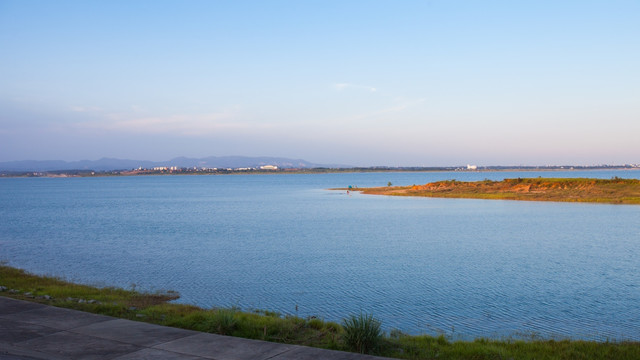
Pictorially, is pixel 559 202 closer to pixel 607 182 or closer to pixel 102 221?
pixel 607 182

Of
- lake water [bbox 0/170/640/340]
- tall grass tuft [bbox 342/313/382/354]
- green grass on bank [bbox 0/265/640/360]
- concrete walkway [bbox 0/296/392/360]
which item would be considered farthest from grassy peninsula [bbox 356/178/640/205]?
concrete walkway [bbox 0/296/392/360]

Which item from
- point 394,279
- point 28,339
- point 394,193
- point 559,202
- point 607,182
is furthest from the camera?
point 394,193

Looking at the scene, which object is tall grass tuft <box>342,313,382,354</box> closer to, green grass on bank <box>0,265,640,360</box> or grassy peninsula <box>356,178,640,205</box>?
green grass on bank <box>0,265,640,360</box>

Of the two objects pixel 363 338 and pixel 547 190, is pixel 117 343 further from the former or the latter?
pixel 547 190

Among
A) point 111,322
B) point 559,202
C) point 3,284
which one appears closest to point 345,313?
point 111,322

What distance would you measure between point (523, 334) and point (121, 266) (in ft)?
60.7

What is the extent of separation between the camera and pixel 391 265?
24.8m

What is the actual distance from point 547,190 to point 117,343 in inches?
3043

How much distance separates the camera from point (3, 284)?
1767cm

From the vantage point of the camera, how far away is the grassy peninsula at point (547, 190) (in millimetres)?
68250

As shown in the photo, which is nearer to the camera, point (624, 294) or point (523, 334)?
point (523, 334)

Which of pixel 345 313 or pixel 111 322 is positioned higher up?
pixel 111 322

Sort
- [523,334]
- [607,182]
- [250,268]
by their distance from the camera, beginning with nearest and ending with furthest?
[523,334], [250,268], [607,182]

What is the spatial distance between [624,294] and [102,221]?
145 feet
